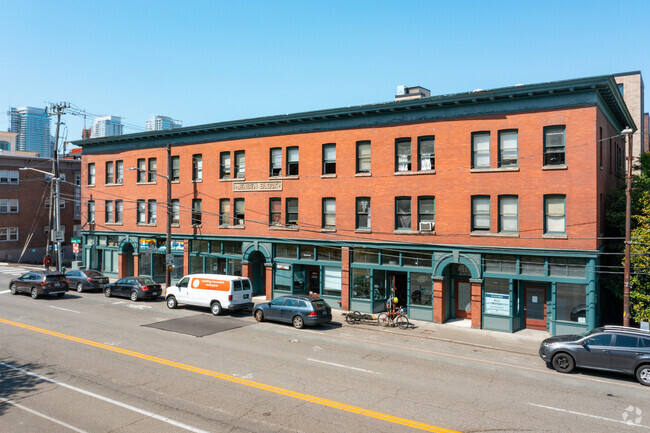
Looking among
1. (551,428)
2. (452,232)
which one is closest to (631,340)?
(551,428)

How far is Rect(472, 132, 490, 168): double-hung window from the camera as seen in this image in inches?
1011

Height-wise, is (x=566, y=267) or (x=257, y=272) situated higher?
(x=566, y=267)

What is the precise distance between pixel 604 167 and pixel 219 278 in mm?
22631

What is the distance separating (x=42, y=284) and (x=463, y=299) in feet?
91.3

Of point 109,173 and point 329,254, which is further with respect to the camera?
point 109,173

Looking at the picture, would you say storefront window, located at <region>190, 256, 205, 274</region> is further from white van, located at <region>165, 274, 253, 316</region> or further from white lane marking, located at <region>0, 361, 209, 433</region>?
white lane marking, located at <region>0, 361, 209, 433</region>

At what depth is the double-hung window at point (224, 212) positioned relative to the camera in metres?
35.3

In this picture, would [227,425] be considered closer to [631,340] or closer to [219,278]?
[631,340]

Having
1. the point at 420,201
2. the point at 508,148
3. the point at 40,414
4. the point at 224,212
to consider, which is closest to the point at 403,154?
the point at 420,201

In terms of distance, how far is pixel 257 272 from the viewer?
116 ft

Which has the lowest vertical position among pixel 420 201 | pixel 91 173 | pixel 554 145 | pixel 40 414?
pixel 40 414

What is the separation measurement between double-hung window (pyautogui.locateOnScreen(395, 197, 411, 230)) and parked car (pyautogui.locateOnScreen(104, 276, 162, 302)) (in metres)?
17.4

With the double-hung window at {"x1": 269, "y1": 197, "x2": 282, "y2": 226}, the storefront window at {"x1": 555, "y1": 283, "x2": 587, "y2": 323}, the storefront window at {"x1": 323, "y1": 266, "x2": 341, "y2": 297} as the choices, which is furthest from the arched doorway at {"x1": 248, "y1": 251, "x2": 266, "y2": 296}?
the storefront window at {"x1": 555, "y1": 283, "x2": 587, "y2": 323}

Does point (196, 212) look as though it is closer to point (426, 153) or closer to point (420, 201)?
point (420, 201)
